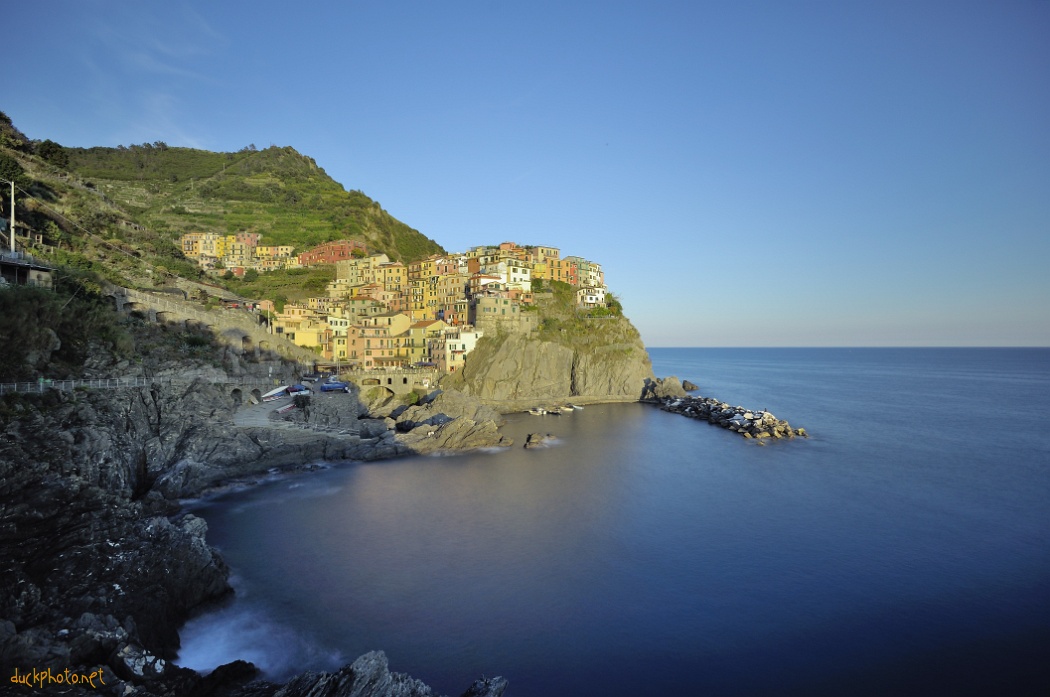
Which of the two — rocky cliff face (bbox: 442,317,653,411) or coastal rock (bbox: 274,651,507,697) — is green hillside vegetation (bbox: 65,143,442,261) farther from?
coastal rock (bbox: 274,651,507,697)

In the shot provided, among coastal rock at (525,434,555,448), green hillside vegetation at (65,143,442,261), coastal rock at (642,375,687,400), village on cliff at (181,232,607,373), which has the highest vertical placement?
green hillside vegetation at (65,143,442,261)

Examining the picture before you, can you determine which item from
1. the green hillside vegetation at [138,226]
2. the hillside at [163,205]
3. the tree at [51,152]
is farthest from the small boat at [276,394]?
the tree at [51,152]

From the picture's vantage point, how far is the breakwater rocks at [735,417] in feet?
151

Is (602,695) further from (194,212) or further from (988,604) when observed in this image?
(194,212)

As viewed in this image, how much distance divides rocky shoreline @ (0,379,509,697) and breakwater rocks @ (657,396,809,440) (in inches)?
1563

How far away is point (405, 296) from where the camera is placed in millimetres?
73625

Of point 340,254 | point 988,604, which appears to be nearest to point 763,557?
point 988,604

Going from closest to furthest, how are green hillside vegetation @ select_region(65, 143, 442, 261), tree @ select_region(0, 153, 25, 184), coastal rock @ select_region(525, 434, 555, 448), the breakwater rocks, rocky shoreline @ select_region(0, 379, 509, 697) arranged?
1. rocky shoreline @ select_region(0, 379, 509, 697)
2. tree @ select_region(0, 153, 25, 184)
3. coastal rock @ select_region(525, 434, 555, 448)
4. the breakwater rocks
5. green hillside vegetation @ select_region(65, 143, 442, 261)

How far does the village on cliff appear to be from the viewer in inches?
2307

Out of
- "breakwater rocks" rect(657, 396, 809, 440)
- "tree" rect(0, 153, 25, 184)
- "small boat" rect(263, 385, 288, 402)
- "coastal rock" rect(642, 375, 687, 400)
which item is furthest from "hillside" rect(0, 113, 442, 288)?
"coastal rock" rect(642, 375, 687, 400)

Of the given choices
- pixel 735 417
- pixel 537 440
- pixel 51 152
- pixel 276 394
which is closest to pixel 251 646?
pixel 276 394

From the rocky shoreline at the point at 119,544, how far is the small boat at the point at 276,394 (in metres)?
6.25

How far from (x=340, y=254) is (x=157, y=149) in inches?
3580

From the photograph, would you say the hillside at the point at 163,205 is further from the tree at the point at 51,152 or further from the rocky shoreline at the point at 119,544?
the rocky shoreline at the point at 119,544
